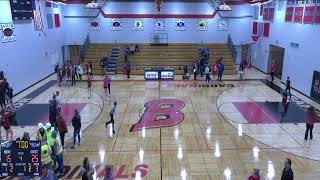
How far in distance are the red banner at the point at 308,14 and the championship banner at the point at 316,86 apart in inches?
137

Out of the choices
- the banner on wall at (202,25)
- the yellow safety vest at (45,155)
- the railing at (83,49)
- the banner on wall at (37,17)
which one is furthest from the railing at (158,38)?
the yellow safety vest at (45,155)

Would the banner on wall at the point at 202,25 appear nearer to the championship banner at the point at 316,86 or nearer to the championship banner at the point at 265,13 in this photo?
the championship banner at the point at 265,13

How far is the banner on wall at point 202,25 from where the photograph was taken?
31203 mm

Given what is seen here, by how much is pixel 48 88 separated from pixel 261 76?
58.4 feet

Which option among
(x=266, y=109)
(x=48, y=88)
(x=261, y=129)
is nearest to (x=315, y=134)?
(x=261, y=129)

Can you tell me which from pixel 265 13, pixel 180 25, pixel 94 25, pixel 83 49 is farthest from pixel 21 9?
pixel 265 13

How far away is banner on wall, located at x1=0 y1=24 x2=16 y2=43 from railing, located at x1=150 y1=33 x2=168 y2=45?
1441 centimetres

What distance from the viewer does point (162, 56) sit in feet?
95.8

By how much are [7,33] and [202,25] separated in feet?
62.4

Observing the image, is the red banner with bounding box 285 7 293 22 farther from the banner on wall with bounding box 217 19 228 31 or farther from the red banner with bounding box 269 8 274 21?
the banner on wall with bounding box 217 19 228 31

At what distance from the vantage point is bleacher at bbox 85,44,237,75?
1093 inches

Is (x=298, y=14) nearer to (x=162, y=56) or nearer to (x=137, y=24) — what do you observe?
(x=162, y=56)

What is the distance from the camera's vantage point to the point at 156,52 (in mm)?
29797

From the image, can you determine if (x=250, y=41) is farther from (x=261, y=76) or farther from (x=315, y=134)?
(x=315, y=134)
